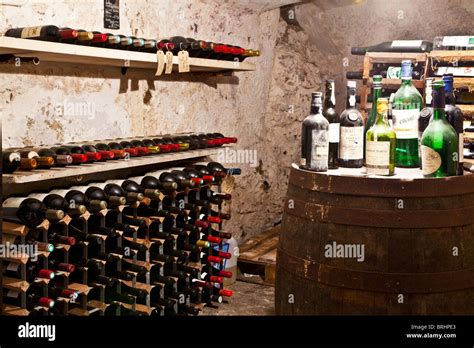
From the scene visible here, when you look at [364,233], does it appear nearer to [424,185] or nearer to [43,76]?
[424,185]

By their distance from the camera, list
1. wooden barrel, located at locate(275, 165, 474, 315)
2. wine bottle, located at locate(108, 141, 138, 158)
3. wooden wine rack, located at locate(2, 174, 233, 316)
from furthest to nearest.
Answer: wine bottle, located at locate(108, 141, 138, 158), wooden wine rack, located at locate(2, 174, 233, 316), wooden barrel, located at locate(275, 165, 474, 315)

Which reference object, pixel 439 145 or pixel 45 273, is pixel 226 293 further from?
pixel 439 145

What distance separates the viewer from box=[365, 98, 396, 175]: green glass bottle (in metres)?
2.52

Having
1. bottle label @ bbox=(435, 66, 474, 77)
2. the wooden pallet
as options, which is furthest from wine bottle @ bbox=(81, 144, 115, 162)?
bottle label @ bbox=(435, 66, 474, 77)

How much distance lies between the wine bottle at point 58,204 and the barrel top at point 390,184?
1.23 metres

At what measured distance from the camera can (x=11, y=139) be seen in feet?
10.4

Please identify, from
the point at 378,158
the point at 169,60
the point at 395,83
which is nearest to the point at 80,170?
the point at 169,60

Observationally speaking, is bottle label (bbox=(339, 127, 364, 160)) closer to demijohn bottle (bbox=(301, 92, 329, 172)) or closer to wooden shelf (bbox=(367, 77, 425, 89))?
demijohn bottle (bbox=(301, 92, 329, 172))

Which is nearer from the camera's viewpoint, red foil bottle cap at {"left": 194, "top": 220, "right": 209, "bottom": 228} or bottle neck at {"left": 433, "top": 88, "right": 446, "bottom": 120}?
bottle neck at {"left": 433, "top": 88, "right": 446, "bottom": 120}

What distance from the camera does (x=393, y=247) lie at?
234cm

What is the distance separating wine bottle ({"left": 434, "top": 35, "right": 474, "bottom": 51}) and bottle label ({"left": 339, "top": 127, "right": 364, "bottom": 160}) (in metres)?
2.91

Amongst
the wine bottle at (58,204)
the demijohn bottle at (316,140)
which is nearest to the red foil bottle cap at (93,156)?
the wine bottle at (58,204)

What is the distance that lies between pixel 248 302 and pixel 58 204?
6.34 ft

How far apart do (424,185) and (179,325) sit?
1110 millimetres
